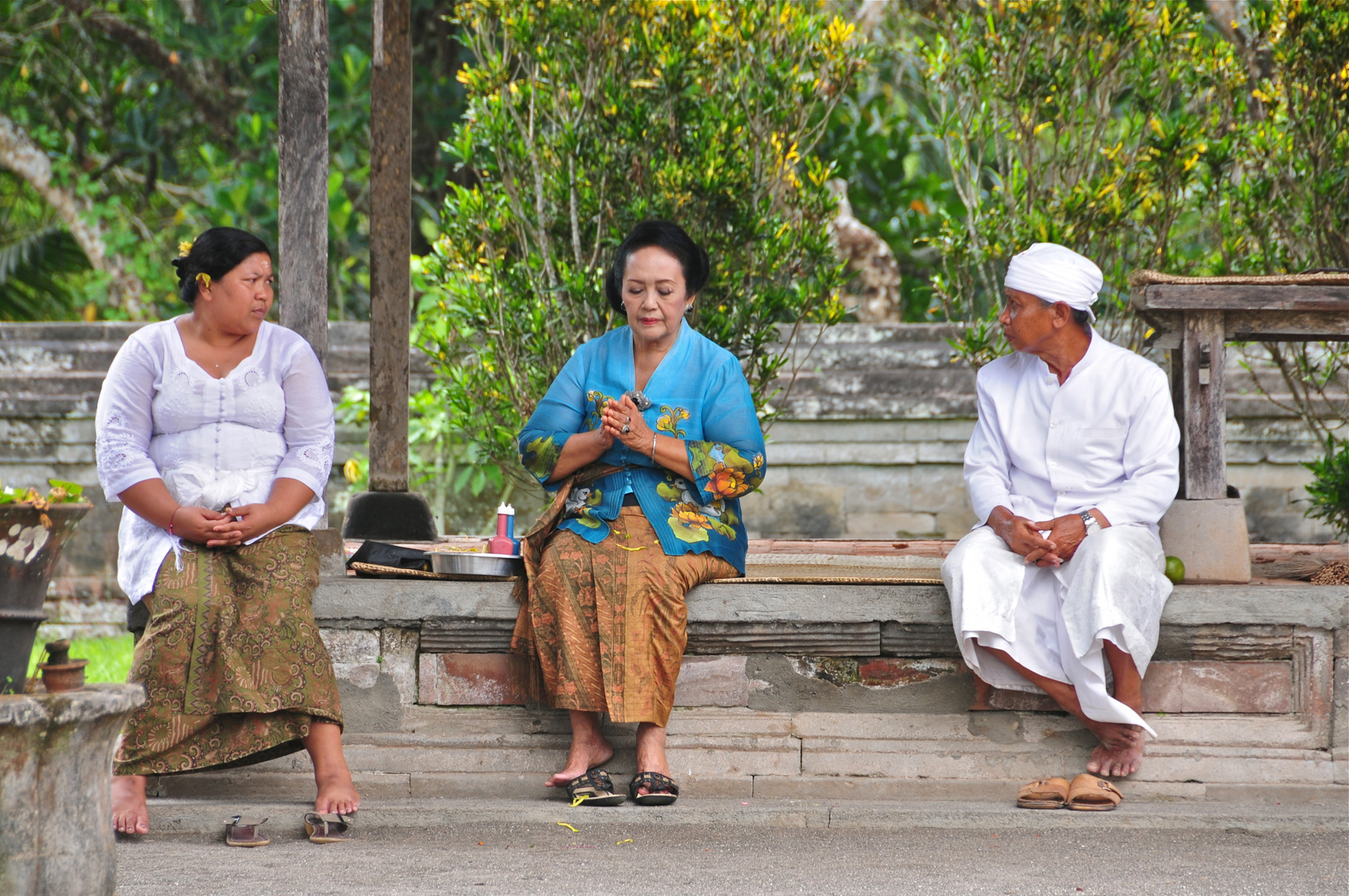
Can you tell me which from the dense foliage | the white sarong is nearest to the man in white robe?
the white sarong

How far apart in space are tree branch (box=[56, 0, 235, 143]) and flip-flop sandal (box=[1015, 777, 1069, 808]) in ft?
27.9

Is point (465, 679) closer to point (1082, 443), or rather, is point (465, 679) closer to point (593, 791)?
point (593, 791)

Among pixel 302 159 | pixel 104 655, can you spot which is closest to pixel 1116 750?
pixel 302 159

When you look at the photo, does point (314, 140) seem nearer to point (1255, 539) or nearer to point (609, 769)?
point (609, 769)

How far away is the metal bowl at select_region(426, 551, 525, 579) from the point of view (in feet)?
12.5

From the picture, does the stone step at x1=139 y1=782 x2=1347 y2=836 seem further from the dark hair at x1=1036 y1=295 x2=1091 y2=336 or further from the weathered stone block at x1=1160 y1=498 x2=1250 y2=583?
the dark hair at x1=1036 y1=295 x2=1091 y2=336

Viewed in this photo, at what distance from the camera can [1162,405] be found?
3684mm

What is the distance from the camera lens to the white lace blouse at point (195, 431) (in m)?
3.50

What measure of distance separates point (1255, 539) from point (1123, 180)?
2569 mm

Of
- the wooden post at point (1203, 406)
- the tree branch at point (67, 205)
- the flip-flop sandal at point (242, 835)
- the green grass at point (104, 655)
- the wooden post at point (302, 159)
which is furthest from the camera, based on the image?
the tree branch at point (67, 205)

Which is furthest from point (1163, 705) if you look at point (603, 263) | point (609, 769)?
point (603, 263)

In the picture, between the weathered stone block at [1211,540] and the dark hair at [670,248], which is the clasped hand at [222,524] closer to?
the dark hair at [670,248]

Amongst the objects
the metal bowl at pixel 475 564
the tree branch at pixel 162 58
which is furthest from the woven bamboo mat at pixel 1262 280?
the tree branch at pixel 162 58

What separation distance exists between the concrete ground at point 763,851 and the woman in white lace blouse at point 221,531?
212 millimetres
